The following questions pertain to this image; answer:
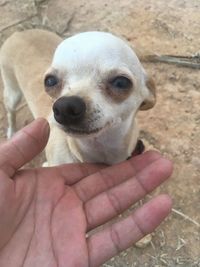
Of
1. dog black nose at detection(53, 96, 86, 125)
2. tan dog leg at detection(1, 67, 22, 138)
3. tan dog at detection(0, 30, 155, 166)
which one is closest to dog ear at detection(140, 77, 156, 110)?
tan dog at detection(0, 30, 155, 166)

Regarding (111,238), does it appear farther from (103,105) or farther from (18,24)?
(18,24)

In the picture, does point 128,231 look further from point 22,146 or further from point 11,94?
point 11,94

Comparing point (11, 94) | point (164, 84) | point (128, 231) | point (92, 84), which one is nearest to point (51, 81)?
point (92, 84)

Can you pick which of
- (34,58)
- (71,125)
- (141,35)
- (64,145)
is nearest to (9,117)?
(34,58)

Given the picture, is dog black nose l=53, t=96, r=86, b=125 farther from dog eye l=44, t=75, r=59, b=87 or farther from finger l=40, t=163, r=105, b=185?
finger l=40, t=163, r=105, b=185

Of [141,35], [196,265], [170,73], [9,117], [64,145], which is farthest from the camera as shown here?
[141,35]

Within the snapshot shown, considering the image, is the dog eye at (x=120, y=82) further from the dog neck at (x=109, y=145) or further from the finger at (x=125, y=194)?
the finger at (x=125, y=194)

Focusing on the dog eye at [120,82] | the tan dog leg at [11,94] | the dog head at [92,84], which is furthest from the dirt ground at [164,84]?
the dog eye at [120,82]
